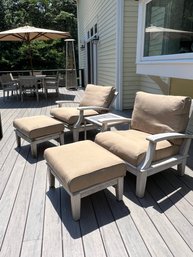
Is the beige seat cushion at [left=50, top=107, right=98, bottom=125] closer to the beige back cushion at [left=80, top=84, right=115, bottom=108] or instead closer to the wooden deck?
the beige back cushion at [left=80, top=84, right=115, bottom=108]

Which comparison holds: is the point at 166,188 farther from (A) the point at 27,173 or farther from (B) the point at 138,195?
(A) the point at 27,173

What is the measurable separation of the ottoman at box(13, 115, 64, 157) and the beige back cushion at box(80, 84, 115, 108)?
98 centimetres

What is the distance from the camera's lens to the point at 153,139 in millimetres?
2139

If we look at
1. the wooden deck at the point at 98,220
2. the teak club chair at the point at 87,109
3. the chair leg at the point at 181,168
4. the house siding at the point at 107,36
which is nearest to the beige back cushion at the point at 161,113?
the chair leg at the point at 181,168

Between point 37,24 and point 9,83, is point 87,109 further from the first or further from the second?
point 37,24

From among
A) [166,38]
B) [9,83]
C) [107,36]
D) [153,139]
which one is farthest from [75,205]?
[9,83]

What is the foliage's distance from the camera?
46.8 feet

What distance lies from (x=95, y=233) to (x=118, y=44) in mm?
4774

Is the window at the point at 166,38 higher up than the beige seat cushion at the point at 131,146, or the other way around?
the window at the point at 166,38

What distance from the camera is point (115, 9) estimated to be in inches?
219

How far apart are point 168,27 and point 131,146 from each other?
2.46 m

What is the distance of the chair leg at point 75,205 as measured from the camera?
6.26 ft

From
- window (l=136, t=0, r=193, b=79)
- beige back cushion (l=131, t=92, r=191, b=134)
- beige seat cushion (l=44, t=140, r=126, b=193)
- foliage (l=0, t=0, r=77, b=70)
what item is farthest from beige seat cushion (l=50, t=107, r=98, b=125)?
foliage (l=0, t=0, r=77, b=70)

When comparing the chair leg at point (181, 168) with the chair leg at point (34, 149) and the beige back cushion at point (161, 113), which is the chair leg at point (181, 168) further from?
the chair leg at point (34, 149)
